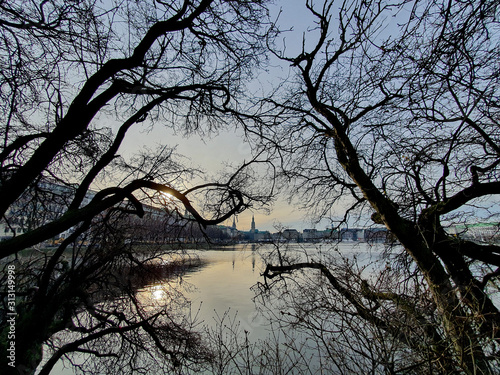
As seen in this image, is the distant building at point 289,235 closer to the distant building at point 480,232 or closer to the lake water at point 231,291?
the lake water at point 231,291

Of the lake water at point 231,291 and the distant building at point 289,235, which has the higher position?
the distant building at point 289,235

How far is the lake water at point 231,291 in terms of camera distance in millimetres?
6561

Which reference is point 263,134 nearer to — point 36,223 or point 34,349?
point 36,223

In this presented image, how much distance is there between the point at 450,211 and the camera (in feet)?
12.4

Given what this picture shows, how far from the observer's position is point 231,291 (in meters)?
14.4

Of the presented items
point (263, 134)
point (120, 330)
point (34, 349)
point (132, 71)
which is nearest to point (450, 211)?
point (263, 134)

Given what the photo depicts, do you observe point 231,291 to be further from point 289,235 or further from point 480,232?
point 480,232

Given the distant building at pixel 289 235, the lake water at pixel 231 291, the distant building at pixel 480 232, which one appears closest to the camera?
the distant building at pixel 480 232

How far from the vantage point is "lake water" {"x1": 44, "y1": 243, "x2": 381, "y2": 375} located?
656 centimetres

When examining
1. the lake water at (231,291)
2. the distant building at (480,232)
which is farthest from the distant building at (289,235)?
the distant building at (480,232)

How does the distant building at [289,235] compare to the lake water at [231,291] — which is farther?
the lake water at [231,291]

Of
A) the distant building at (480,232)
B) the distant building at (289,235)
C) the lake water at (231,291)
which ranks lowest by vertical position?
the lake water at (231,291)

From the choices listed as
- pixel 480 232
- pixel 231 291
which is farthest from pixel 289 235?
pixel 231 291

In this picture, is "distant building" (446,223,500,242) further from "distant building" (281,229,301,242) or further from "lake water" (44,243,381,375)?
"distant building" (281,229,301,242)
